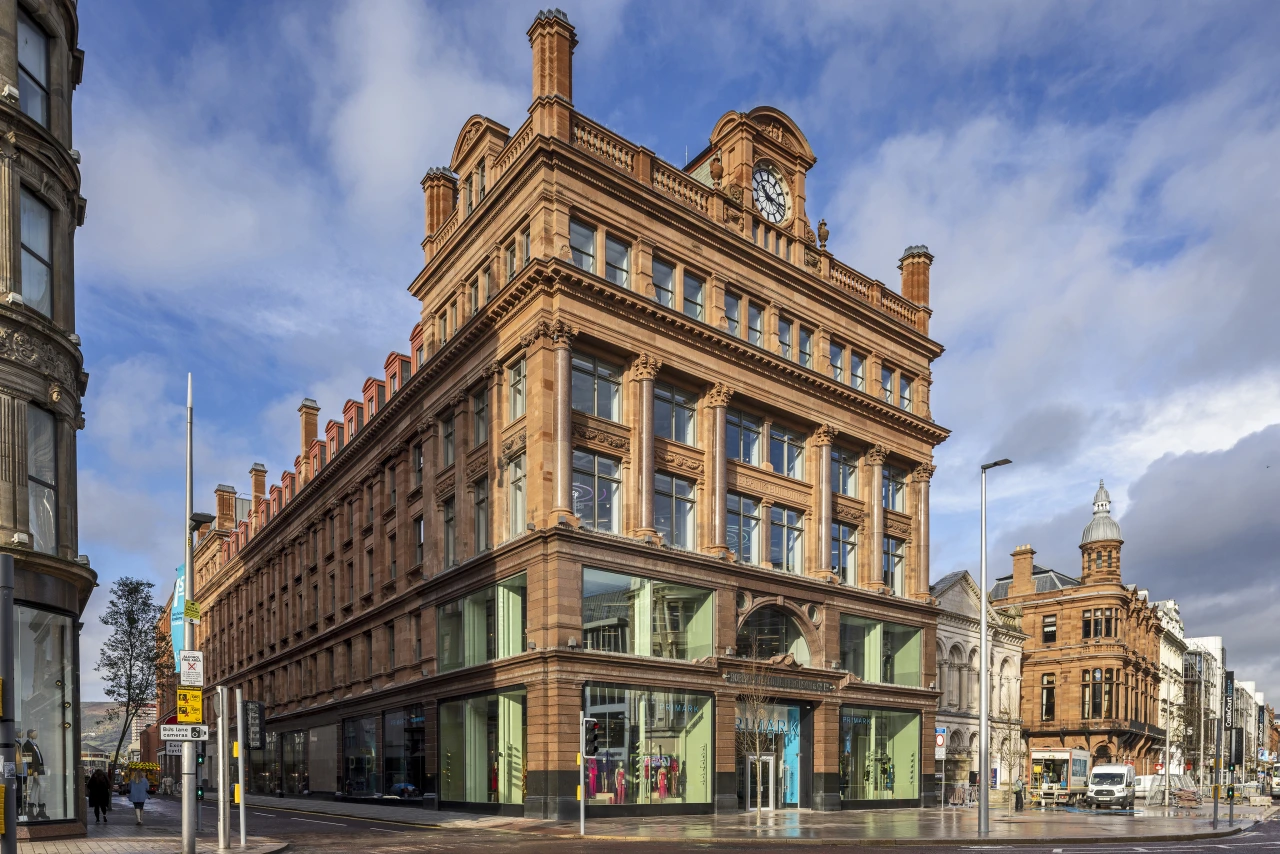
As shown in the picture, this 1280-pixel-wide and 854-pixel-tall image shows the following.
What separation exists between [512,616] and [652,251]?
14.7 m

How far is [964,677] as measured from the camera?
69.5 metres

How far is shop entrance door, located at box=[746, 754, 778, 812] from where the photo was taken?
4172cm

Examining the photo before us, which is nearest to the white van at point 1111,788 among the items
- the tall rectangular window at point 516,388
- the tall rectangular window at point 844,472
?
the tall rectangular window at point 844,472

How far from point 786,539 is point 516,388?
1386cm

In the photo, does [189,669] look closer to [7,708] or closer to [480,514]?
[7,708]

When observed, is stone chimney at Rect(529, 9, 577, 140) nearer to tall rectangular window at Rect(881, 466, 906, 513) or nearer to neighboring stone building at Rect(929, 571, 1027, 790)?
tall rectangular window at Rect(881, 466, 906, 513)

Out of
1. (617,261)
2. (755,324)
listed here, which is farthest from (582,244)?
(755,324)

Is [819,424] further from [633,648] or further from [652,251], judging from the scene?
[633,648]

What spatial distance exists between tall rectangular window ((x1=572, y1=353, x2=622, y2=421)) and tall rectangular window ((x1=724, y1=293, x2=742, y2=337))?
21.1 feet

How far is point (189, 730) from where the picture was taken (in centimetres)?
2027

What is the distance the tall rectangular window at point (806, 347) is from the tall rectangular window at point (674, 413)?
7.62 metres

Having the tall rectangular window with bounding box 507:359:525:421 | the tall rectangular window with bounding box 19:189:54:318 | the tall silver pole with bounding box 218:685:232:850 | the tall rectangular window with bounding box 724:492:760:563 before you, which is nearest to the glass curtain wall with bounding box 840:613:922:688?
the tall rectangular window with bounding box 724:492:760:563

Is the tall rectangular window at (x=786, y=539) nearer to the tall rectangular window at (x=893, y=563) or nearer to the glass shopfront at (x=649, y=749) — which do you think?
the tall rectangular window at (x=893, y=563)

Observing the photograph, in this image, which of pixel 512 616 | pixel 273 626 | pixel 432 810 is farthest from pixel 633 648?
pixel 273 626
